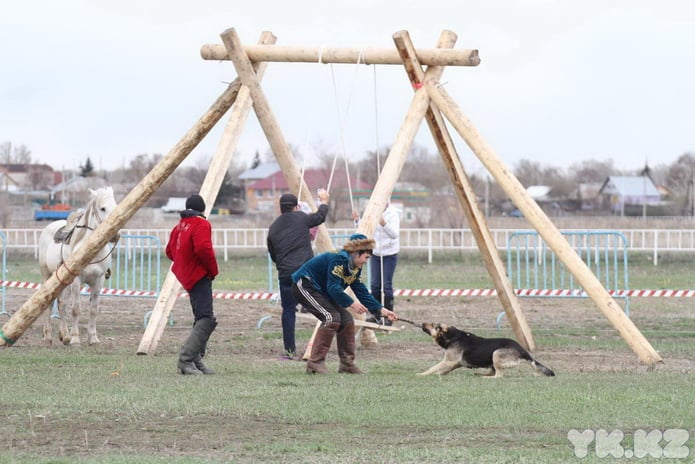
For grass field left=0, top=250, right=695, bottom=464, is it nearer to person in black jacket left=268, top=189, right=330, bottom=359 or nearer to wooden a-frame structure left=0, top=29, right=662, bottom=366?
wooden a-frame structure left=0, top=29, right=662, bottom=366

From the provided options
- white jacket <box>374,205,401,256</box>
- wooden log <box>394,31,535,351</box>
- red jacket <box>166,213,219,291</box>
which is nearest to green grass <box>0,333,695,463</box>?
red jacket <box>166,213,219,291</box>

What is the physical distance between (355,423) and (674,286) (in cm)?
1917

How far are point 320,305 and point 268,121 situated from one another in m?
4.03

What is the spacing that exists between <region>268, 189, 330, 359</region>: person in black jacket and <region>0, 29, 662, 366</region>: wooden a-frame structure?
0.74 metres

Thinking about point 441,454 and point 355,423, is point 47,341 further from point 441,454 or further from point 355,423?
point 441,454

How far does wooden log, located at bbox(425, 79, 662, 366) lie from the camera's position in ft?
44.2

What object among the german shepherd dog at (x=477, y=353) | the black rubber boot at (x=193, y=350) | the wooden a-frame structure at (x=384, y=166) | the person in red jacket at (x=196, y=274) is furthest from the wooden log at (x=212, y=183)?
the german shepherd dog at (x=477, y=353)

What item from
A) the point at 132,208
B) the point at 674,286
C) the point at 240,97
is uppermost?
the point at 240,97

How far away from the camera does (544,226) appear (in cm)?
1407

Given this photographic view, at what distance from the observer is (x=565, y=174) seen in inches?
3536

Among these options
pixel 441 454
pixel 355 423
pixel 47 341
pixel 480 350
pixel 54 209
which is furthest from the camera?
pixel 54 209

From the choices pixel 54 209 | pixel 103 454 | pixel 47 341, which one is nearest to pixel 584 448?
pixel 103 454

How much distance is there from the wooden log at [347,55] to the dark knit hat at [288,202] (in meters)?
1.88

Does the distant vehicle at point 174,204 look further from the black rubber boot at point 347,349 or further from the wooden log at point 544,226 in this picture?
the black rubber boot at point 347,349
